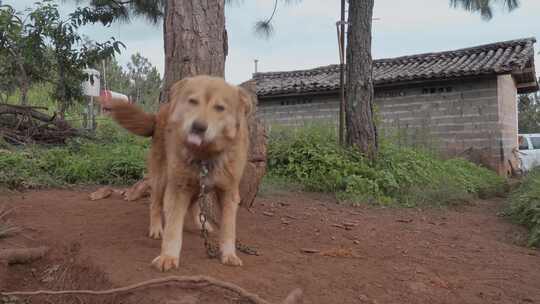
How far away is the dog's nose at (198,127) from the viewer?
8.25 feet

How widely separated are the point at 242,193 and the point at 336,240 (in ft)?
4.05

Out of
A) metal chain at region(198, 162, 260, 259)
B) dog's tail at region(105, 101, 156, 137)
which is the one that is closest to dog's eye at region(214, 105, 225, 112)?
metal chain at region(198, 162, 260, 259)

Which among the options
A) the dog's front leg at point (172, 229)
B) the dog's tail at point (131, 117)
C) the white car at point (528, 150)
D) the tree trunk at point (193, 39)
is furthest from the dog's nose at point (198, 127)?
the white car at point (528, 150)

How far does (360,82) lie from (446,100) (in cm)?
650

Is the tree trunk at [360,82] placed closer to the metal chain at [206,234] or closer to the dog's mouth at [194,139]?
the metal chain at [206,234]

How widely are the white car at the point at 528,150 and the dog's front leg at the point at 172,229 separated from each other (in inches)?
641

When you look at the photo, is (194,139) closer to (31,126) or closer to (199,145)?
(199,145)

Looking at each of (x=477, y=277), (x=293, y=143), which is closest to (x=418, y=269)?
(x=477, y=277)

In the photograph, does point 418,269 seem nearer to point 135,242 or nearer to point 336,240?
point 336,240

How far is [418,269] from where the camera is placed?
3670 millimetres

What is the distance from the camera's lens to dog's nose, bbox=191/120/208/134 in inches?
99.0

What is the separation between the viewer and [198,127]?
252 centimetres

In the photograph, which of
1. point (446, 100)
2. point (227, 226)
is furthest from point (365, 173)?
point (446, 100)

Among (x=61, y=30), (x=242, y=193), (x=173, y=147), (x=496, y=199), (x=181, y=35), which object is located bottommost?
(x=496, y=199)
